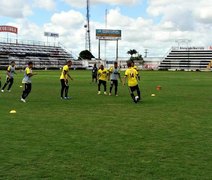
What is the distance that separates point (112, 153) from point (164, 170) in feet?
4.59

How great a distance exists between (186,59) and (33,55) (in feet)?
171

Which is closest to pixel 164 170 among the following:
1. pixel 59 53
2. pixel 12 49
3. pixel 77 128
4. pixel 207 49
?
pixel 77 128

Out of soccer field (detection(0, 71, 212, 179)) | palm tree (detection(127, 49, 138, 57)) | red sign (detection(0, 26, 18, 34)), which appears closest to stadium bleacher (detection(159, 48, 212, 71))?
palm tree (detection(127, 49, 138, 57))

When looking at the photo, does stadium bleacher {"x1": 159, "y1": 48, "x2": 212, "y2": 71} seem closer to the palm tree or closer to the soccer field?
the palm tree

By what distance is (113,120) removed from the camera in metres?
11.8

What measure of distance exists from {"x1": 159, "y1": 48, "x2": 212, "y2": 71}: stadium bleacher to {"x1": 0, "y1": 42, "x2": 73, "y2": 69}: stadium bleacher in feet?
111

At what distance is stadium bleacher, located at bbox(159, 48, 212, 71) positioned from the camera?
5005 inches

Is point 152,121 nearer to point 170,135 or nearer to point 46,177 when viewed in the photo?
point 170,135

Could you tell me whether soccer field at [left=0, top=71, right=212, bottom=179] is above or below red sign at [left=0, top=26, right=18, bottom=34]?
below

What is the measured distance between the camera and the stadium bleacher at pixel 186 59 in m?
127

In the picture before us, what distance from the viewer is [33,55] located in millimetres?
117062

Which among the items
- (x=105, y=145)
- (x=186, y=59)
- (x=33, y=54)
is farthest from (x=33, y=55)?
(x=105, y=145)

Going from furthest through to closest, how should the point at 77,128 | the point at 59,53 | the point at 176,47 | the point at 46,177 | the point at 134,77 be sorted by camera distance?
the point at 176,47 → the point at 59,53 → the point at 134,77 → the point at 77,128 → the point at 46,177

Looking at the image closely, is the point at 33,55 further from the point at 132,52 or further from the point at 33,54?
the point at 132,52
